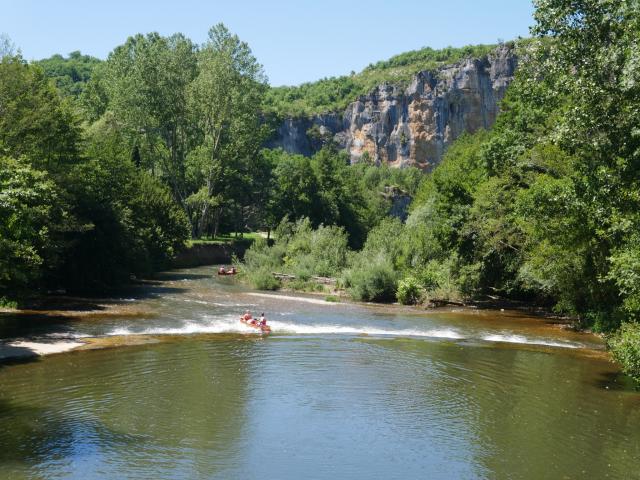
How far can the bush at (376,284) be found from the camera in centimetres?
4222

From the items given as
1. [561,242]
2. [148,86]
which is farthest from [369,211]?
[561,242]

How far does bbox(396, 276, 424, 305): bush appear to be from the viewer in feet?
134

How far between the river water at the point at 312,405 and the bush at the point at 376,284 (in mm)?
11094

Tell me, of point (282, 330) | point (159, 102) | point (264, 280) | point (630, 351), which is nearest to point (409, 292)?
point (264, 280)

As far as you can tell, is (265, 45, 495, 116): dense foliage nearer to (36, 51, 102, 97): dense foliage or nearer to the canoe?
(36, 51, 102, 97): dense foliage

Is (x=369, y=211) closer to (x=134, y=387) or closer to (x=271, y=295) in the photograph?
(x=271, y=295)

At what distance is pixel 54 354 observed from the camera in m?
23.3

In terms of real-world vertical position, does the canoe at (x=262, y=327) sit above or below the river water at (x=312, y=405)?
above

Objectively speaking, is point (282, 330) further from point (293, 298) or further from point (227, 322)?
point (293, 298)

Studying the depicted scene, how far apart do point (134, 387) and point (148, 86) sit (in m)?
53.2

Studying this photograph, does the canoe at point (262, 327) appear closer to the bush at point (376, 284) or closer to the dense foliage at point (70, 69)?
the bush at point (376, 284)

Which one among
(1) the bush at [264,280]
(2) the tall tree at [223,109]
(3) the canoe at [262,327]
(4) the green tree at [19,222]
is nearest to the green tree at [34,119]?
(4) the green tree at [19,222]

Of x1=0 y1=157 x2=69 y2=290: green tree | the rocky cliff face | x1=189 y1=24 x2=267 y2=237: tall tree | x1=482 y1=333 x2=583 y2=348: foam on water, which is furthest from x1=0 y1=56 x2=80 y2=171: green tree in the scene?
Result: the rocky cliff face

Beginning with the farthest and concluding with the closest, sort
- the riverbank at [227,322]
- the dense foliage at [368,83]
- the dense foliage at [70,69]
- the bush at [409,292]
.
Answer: the dense foliage at [368,83] < the dense foliage at [70,69] < the bush at [409,292] < the riverbank at [227,322]
